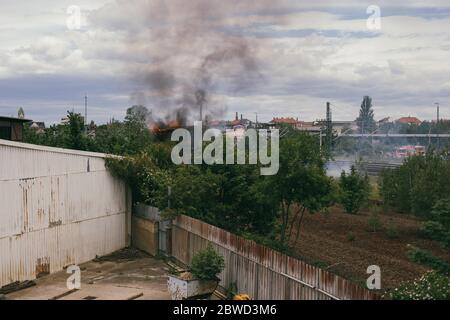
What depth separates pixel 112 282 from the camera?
1691 centimetres

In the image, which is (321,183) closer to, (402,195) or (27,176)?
(27,176)

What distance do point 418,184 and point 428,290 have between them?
46.5ft

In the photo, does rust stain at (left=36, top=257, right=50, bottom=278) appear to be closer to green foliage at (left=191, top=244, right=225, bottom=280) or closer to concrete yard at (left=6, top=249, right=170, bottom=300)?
concrete yard at (left=6, top=249, right=170, bottom=300)

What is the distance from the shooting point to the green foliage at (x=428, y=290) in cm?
988

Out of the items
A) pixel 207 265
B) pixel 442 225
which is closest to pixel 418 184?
pixel 442 225

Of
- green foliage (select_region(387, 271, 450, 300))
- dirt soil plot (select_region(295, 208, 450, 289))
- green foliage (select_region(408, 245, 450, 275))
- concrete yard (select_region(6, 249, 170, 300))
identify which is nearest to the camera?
green foliage (select_region(387, 271, 450, 300))

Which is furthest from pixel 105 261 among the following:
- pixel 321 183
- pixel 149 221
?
pixel 321 183

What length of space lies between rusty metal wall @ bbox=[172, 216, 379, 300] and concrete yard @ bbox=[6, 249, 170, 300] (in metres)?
1.79

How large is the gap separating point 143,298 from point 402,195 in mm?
17421

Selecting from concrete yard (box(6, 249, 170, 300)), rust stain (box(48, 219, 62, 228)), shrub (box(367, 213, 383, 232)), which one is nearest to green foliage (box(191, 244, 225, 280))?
concrete yard (box(6, 249, 170, 300))

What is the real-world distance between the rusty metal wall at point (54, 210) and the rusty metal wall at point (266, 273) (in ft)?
14.7

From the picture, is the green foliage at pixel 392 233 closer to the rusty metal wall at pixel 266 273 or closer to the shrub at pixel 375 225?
the shrub at pixel 375 225

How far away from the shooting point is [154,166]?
853 inches

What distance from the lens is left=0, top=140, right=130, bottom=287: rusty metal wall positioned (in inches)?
639
